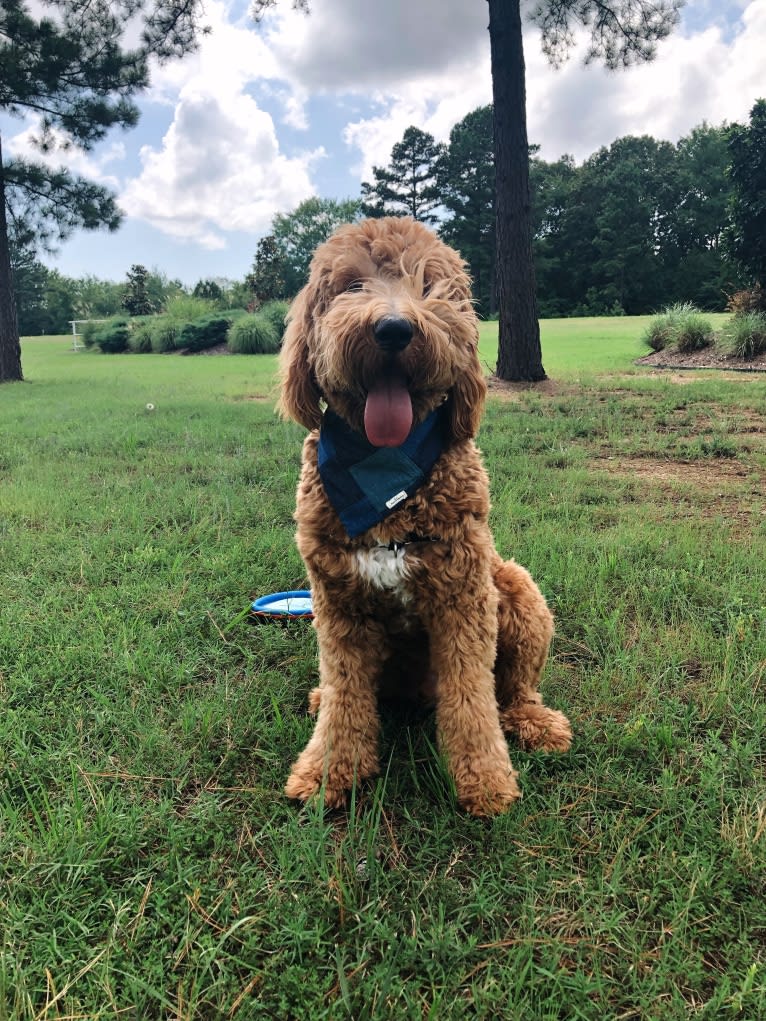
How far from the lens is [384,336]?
1.77 metres

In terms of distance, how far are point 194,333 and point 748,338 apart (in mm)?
18979

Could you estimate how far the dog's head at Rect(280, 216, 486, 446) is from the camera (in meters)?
1.83

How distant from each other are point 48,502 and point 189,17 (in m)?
10.5

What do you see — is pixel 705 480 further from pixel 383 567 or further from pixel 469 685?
pixel 383 567

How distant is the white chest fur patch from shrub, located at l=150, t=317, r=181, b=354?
84.3 ft

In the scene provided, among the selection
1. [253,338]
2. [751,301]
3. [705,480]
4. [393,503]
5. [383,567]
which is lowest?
[705,480]

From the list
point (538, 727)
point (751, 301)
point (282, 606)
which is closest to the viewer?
point (538, 727)

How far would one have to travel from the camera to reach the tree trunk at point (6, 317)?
14.0 metres

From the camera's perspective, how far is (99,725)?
224 cm

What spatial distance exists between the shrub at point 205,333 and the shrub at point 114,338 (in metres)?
4.46

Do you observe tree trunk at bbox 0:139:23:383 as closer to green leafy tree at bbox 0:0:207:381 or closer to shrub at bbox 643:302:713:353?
green leafy tree at bbox 0:0:207:381

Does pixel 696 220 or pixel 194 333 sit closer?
pixel 194 333

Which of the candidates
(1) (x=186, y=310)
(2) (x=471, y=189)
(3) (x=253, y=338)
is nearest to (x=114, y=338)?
(1) (x=186, y=310)

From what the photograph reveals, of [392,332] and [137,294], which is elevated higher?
[137,294]
